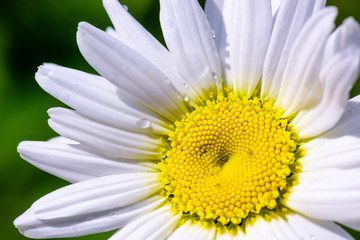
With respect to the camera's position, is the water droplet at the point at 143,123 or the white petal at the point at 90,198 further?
the water droplet at the point at 143,123

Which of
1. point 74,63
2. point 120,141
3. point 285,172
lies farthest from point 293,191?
point 74,63

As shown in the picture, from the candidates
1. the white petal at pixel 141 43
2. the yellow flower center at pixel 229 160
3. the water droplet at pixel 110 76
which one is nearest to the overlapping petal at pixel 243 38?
the yellow flower center at pixel 229 160

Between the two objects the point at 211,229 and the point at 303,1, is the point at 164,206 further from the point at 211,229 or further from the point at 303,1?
the point at 303,1

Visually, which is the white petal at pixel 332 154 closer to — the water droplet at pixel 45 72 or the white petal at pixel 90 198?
the white petal at pixel 90 198

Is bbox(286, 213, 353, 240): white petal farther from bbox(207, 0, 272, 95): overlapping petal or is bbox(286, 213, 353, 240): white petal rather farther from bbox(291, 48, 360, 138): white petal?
bbox(207, 0, 272, 95): overlapping petal

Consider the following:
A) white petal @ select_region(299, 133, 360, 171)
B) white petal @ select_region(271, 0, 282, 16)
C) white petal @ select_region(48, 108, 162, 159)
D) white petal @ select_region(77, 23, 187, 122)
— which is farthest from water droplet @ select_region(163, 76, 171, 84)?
white petal @ select_region(299, 133, 360, 171)

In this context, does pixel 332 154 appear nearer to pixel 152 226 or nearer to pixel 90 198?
pixel 152 226

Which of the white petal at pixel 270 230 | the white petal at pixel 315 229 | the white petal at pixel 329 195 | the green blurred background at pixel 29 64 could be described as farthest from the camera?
the green blurred background at pixel 29 64
